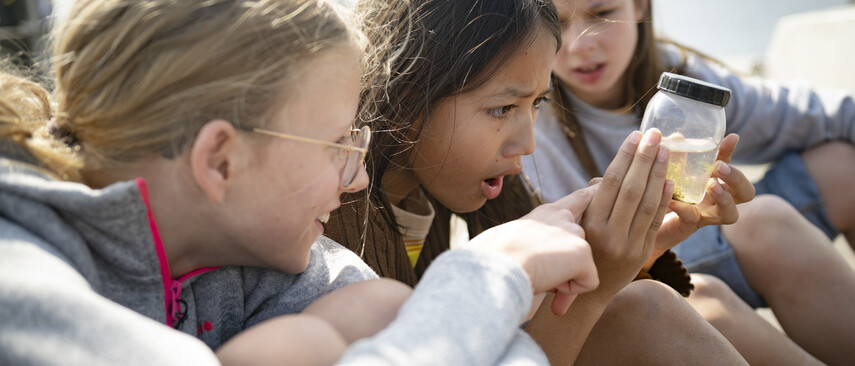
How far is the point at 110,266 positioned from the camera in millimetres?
1093

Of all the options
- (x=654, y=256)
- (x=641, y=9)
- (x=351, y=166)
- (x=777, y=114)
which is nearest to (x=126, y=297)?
(x=351, y=166)

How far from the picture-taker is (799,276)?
1.99m

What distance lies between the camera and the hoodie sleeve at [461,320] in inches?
36.3

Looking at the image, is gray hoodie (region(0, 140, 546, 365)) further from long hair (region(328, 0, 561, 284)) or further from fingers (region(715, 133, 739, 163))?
fingers (region(715, 133, 739, 163))

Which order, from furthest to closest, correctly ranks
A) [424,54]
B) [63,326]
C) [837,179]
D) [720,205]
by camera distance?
[837,179] → [424,54] → [720,205] → [63,326]

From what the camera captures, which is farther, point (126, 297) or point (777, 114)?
point (777, 114)

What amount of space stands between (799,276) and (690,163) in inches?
27.3

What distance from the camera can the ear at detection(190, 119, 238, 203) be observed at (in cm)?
112

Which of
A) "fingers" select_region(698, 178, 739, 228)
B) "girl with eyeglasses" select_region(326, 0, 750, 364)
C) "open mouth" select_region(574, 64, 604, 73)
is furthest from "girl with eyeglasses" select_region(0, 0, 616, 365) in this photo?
"open mouth" select_region(574, 64, 604, 73)

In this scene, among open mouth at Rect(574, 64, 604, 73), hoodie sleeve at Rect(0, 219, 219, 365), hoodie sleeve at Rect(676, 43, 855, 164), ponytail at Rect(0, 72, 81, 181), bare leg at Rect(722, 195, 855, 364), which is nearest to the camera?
hoodie sleeve at Rect(0, 219, 219, 365)

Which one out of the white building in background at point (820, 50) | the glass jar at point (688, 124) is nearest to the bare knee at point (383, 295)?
the glass jar at point (688, 124)

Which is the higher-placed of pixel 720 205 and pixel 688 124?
pixel 688 124

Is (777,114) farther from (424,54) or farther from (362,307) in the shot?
(362,307)

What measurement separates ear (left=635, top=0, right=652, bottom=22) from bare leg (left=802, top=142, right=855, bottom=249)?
2.59ft
